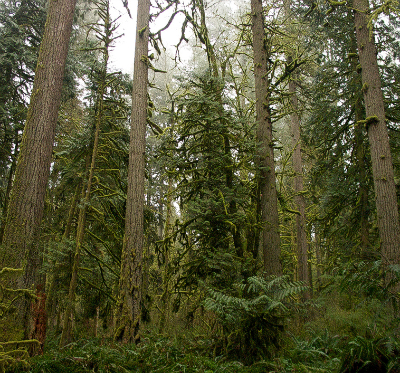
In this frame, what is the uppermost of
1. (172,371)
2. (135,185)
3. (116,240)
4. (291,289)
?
(135,185)

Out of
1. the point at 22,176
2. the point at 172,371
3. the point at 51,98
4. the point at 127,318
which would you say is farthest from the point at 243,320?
the point at 51,98

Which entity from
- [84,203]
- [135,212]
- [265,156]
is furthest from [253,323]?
[84,203]

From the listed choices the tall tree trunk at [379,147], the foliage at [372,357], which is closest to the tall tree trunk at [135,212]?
the foliage at [372,357]

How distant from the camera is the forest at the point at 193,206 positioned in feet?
11.9

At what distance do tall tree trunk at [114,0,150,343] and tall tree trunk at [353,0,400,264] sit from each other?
220 inches

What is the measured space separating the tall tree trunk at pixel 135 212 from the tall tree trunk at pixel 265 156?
110 inches

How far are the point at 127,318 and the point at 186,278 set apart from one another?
1627 millimetres

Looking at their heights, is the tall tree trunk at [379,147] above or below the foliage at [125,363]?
above

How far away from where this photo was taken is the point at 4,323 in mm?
3498

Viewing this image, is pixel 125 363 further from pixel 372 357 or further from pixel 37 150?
pixel 37 150

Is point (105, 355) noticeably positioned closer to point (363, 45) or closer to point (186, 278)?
point (186, 278)

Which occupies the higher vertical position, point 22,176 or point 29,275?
point 22,176

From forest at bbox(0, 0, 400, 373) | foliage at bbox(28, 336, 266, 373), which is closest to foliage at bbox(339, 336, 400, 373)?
forest at bbox(0, 0, 400, 373)

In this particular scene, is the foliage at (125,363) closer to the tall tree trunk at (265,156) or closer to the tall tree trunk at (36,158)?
the tall tree trunk at (36,158)
